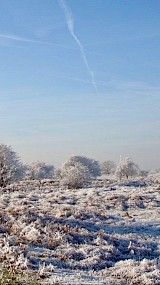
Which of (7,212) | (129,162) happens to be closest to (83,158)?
(129,162)

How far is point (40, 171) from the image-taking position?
10225cm

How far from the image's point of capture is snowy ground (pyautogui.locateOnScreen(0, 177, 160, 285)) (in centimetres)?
1356

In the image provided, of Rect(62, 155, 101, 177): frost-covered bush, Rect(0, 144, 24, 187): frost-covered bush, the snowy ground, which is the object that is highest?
Rect(62, 155, 101, 177): frost-covered bush

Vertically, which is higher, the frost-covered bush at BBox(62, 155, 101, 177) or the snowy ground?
the frost-covered bush at BBox(62, 155, 101, 177)

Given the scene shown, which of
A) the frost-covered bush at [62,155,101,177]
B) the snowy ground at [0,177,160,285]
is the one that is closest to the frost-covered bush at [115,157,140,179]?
the frost-covered bush at [62,155,101,177]

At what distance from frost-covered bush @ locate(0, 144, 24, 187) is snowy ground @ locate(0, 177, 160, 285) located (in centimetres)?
2889

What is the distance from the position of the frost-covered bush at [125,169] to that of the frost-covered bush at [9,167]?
113 ft

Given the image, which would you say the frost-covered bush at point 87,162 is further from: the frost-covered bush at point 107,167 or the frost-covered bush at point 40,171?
the frost-covered bush at point 107,167

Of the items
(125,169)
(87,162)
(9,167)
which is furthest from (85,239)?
(87,162)

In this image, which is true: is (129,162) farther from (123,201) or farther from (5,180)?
(123,201)

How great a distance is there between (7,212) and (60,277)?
12307 millimetres

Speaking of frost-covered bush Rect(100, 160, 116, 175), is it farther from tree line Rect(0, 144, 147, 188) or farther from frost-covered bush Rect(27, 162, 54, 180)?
frost-covered bush Rect(27, 162, 54, 180)

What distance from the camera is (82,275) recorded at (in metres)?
13.4

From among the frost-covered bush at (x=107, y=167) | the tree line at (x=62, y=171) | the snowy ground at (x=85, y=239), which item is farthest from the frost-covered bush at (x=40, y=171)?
the snowy ground at (x=85, y=239)
